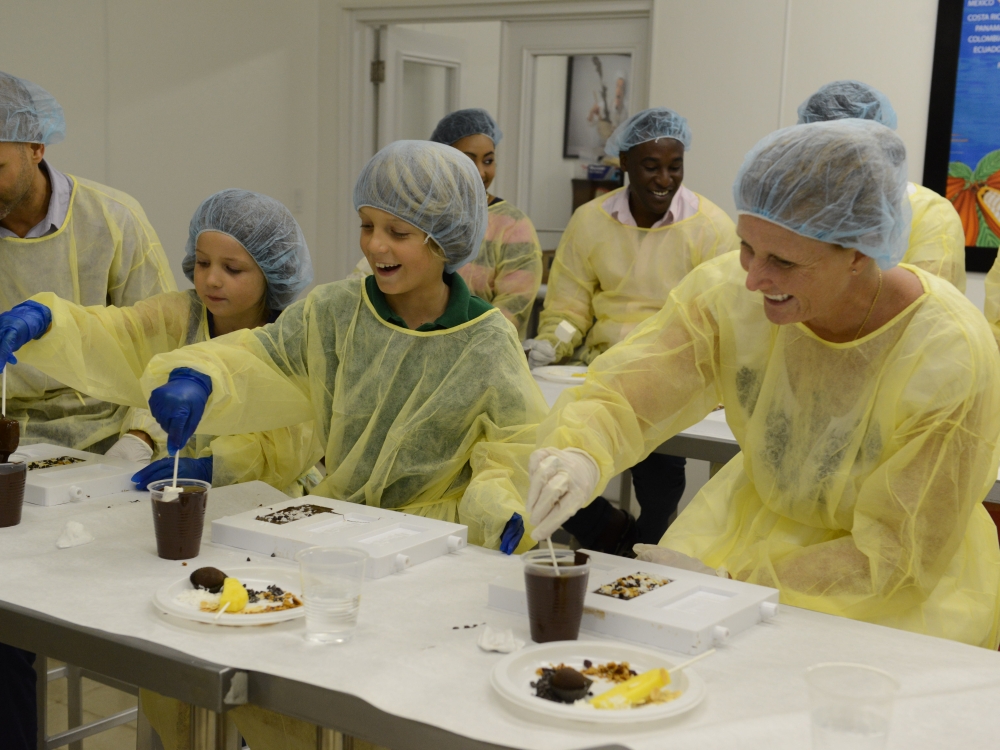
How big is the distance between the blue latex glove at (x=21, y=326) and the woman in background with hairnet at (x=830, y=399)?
1141mm

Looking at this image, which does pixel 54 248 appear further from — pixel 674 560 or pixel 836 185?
pixel 836 185

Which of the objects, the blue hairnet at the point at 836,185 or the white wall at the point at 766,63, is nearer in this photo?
the blue hairnet at the point at 836,185

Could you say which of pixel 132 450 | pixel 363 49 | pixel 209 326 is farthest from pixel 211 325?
pixel 363 49

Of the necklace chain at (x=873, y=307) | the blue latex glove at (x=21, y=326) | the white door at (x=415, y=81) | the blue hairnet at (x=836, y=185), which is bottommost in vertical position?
the blue latex glove at (x=21, y=326)

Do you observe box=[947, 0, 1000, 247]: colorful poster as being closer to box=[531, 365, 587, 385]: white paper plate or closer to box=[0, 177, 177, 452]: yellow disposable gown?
box=[531, 365, 587, 385]: white paper plate

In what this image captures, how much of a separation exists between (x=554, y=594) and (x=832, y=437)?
74 cm

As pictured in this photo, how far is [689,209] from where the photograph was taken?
4234 millimetres

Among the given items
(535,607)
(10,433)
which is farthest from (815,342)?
(10,433)

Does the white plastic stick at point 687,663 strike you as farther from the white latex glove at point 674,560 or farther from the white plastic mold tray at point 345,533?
the white plastic mold tray at point 345,533

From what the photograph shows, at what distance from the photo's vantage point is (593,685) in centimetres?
129

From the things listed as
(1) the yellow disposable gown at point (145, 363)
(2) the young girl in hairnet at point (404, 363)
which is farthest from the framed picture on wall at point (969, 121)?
(1) the yellow disposable gown at point (145, 363)

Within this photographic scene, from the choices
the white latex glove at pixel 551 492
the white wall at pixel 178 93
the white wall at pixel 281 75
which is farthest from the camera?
the white wall at pixel 281 75

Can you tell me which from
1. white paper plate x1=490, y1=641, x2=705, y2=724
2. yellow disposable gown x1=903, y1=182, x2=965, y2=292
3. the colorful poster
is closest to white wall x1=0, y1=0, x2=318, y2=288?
yellow disposable gown x1=903, y1=182, x2=965, y2=292

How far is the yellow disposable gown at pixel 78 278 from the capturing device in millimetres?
2805
